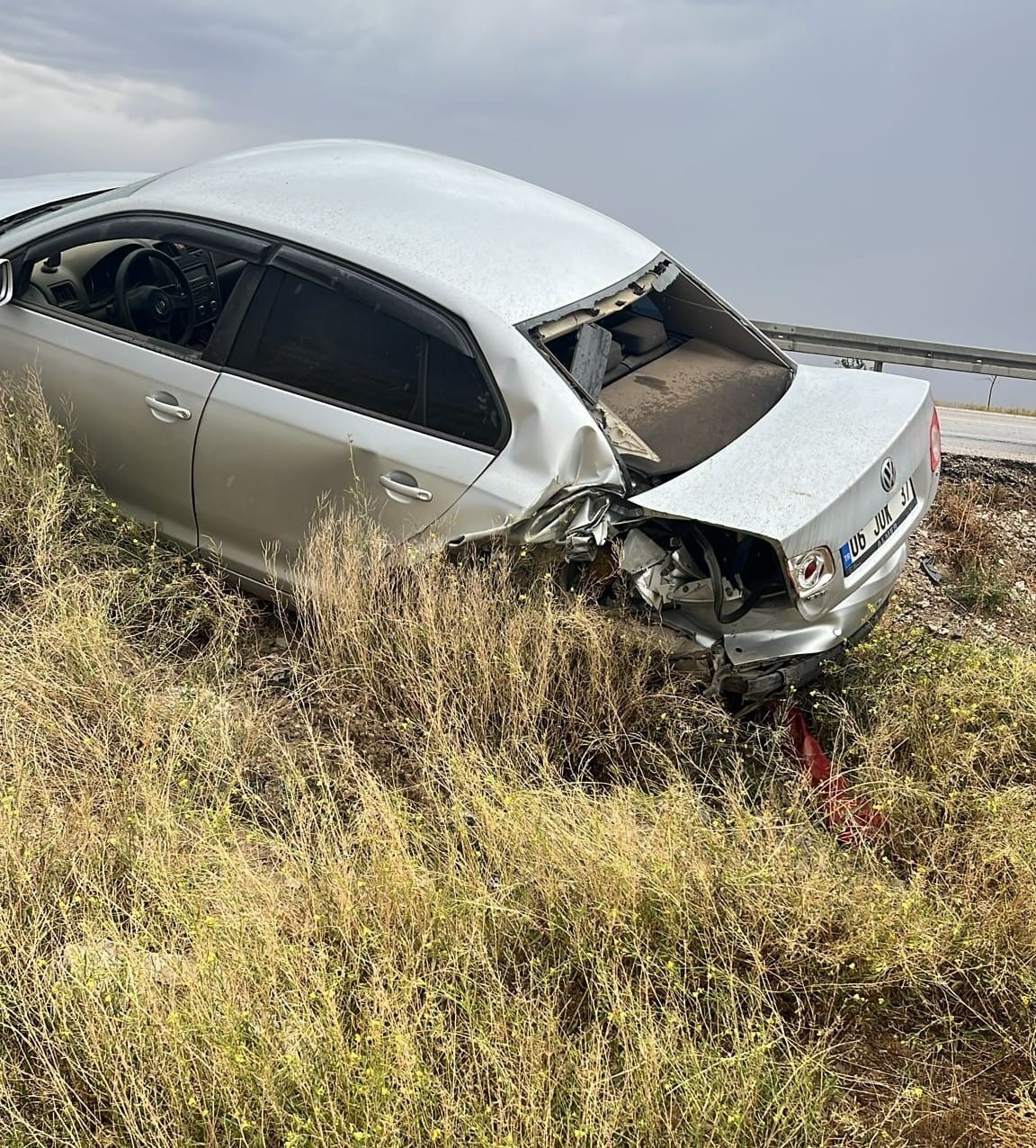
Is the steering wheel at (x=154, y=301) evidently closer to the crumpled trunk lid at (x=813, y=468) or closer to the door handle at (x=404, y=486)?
the door handle at (x=404, y=486)

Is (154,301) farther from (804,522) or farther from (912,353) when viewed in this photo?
(912,353)

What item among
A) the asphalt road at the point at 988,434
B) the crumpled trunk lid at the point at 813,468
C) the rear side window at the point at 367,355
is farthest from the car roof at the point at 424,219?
the asphalt road at the point at 988,434

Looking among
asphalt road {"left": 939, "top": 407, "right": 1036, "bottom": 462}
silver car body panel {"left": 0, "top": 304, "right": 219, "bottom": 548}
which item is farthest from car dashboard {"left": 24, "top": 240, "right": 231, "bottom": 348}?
asphalt road {"left": 939, "top": 407, "right": 1036, "bottom": 462}

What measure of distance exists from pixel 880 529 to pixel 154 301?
9.91 feet

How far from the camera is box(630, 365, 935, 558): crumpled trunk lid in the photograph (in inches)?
126

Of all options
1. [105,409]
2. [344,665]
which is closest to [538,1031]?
[344,665]

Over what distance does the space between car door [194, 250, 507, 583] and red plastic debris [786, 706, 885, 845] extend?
1481 millimetres

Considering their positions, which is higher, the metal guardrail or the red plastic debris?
the metal guardrail

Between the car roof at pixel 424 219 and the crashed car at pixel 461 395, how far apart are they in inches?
0.5

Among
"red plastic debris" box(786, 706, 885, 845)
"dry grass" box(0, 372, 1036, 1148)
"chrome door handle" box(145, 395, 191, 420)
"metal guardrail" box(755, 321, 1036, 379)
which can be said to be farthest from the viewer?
"metal guardrail" box(755, 321, 1036, 379)

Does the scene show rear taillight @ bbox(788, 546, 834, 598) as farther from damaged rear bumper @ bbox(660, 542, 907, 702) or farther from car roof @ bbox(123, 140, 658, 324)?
car roof @ bbox(123, 140, 658, 324)

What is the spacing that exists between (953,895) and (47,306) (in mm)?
4044

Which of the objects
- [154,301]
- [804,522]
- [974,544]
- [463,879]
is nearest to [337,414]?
[154,301]

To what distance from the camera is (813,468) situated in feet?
11.4
